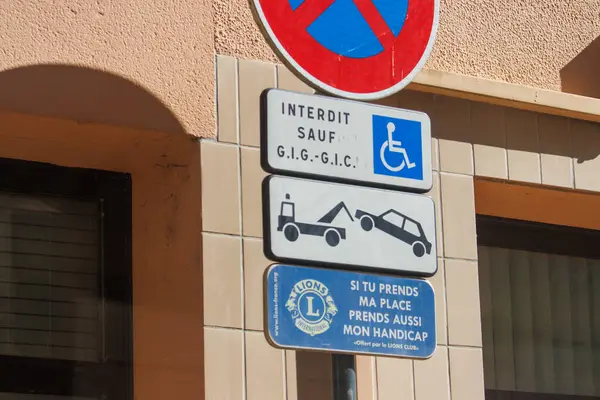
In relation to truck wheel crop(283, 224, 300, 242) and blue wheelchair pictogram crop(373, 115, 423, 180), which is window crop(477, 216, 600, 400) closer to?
blue wheelchair pictogram crop(373, 115, 423, 180)

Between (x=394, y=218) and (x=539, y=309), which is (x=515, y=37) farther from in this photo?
(x=394, y=218)

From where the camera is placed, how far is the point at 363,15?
3.96 meters

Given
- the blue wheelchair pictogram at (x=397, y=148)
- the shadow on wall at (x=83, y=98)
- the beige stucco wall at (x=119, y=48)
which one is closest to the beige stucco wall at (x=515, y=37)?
the beige stucco wall at (x=119, y=48)

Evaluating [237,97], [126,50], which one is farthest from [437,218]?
[126,50]

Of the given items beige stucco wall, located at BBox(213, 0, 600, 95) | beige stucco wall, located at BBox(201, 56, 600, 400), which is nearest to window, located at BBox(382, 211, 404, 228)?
beige stucco wall, located at BBox(201, 56, 600, 400)

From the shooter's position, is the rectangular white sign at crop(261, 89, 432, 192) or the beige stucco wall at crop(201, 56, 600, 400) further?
the beige stucco wall at crop(201, 56, 600, 400)

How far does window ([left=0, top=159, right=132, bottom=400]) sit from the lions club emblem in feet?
8.13

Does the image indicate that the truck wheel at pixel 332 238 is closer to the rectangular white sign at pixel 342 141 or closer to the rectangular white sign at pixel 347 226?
the rectangular white sign at pixel 347 226

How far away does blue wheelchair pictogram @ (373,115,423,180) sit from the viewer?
12.8 ft

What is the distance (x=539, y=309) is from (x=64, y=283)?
2852 mm

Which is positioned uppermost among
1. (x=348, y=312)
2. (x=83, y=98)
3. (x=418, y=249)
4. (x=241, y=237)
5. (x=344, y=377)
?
(x=83, y=98)

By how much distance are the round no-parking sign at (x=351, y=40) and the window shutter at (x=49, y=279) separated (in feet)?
7.92

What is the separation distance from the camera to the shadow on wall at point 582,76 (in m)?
6.93

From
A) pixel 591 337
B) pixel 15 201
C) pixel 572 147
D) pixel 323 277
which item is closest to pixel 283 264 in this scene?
pixel 323 277
